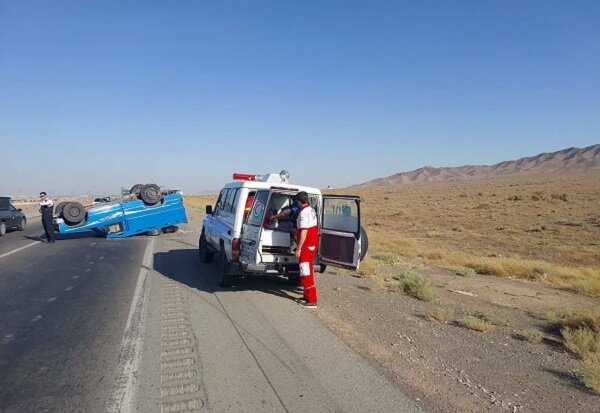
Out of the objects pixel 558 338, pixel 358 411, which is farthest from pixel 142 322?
pixel 558 338

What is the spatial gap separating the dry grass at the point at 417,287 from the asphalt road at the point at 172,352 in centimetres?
225

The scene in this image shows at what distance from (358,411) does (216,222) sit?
6.75m

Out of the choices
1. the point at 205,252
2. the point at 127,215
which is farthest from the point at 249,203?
the point at 127,215

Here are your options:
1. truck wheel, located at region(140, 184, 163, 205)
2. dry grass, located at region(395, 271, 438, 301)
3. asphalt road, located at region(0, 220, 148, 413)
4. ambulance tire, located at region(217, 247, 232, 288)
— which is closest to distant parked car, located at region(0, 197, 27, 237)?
truck wheel, located at region(140, 184, 163, 205)

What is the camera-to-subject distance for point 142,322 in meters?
6.24

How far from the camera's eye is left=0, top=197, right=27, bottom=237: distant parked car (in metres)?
19.2

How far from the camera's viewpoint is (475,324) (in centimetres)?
639

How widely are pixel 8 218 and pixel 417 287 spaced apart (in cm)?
1905

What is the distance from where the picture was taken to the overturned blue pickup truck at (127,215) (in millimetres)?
16469

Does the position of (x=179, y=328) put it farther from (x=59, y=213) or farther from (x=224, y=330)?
(x=59, y=213)

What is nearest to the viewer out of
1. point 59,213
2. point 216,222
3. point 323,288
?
point 323,288

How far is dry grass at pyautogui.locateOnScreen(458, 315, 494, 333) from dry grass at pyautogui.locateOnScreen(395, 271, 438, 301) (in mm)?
1591

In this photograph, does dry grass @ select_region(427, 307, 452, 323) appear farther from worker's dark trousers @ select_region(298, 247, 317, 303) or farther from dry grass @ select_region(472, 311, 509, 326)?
worker's dark trousers @ select_region(298, 247, 317, 303)

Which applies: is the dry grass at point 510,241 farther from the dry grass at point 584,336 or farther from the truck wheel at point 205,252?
the truck wheel at point 205,252
